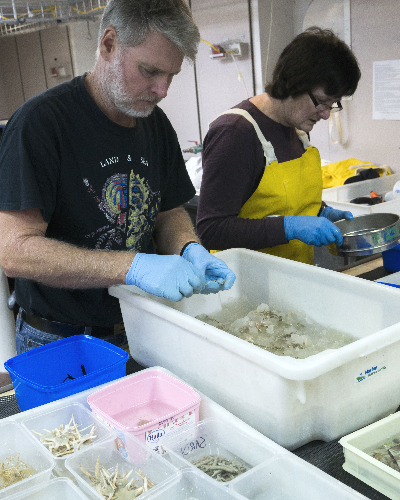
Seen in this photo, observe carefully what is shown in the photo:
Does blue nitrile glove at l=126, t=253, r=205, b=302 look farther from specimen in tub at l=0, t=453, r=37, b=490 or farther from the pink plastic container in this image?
specimen in tub at l=0, t=453, r=37, b=490

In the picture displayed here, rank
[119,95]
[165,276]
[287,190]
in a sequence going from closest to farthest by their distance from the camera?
1. [165,276]
2. [119,95]
3. [287,190]

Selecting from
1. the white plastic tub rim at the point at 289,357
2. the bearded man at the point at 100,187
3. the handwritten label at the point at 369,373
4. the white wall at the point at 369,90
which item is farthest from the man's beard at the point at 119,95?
the white wall at the point at 369,90

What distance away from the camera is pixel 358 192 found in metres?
3.29

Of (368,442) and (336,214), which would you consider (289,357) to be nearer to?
(368,442)

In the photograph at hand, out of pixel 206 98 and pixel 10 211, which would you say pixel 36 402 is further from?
pixel 206 98

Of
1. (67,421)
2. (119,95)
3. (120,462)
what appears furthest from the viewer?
(119,95)

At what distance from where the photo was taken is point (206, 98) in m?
4.44

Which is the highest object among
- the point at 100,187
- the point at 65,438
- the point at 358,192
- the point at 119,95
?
the point at 119,95

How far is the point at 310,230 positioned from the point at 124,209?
2.36 feet

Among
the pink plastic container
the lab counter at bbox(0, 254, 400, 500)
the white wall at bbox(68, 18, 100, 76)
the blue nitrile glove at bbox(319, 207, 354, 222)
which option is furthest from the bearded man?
the white wall at bbox(68, 18, 100, 76)

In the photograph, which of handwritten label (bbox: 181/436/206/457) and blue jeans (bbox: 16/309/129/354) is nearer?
handwritten label (bbox: 181/436/206/457)

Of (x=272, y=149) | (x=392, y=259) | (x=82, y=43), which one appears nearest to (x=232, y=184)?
(x=272, y=149)

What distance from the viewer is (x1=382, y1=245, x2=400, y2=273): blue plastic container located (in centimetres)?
202

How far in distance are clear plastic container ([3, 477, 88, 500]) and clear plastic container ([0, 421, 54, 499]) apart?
2 cm
